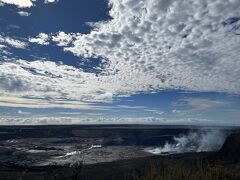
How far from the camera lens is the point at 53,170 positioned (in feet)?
264

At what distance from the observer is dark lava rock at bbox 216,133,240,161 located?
8522 centimetres

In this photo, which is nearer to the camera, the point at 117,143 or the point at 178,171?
the point at 178,171

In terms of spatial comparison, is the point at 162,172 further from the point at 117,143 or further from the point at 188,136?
the point at 188,136

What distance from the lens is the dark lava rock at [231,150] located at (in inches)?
3355

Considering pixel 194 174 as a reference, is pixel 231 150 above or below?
above

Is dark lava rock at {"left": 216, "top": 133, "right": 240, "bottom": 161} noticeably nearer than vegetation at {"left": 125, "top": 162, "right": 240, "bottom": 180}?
No

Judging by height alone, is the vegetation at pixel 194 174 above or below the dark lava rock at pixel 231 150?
below

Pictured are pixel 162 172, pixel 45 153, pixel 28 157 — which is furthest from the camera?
pixel 45 153

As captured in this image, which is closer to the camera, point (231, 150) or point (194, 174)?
point (194, 174)

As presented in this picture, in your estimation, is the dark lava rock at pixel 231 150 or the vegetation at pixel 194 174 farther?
the dark lava rock at pixel 231 150

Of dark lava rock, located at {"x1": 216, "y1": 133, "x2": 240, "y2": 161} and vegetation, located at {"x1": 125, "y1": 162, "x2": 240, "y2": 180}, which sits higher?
dark lava rock, located at {"x1": 216, "y1": 133, "x2": 240, "y2": 161}

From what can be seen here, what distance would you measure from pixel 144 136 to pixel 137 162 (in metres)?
109

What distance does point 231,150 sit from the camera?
87.8 metres

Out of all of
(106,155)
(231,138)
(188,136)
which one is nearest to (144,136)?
(188,136)
